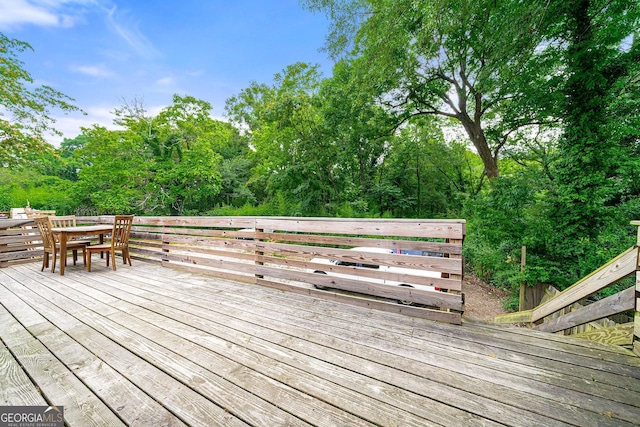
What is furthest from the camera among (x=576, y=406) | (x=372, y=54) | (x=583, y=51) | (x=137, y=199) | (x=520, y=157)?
(x=137, y=199)

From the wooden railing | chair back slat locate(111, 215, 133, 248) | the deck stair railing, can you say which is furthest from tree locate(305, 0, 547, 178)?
the wooden railing

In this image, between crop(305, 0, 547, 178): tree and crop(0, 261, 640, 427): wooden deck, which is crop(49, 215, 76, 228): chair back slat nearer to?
crop(0, 261, 640, 427): wooden deck

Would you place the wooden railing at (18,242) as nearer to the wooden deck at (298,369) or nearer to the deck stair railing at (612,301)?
the wooden deck at (298,369)

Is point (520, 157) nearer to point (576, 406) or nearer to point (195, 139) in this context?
point (576, 406)

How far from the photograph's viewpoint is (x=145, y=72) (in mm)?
10141

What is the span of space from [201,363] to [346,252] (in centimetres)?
146

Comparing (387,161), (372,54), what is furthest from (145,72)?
(387,161)

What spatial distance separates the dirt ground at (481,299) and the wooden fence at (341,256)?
11.0ft

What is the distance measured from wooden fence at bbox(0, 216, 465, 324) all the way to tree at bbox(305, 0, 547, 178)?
422 centimetres

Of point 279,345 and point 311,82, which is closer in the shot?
point 279,345

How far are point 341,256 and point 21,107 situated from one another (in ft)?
36.4

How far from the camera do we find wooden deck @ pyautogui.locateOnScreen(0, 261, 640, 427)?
112cm

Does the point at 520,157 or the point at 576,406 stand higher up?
the point at 520,157

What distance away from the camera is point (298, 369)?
1438 millimetres
